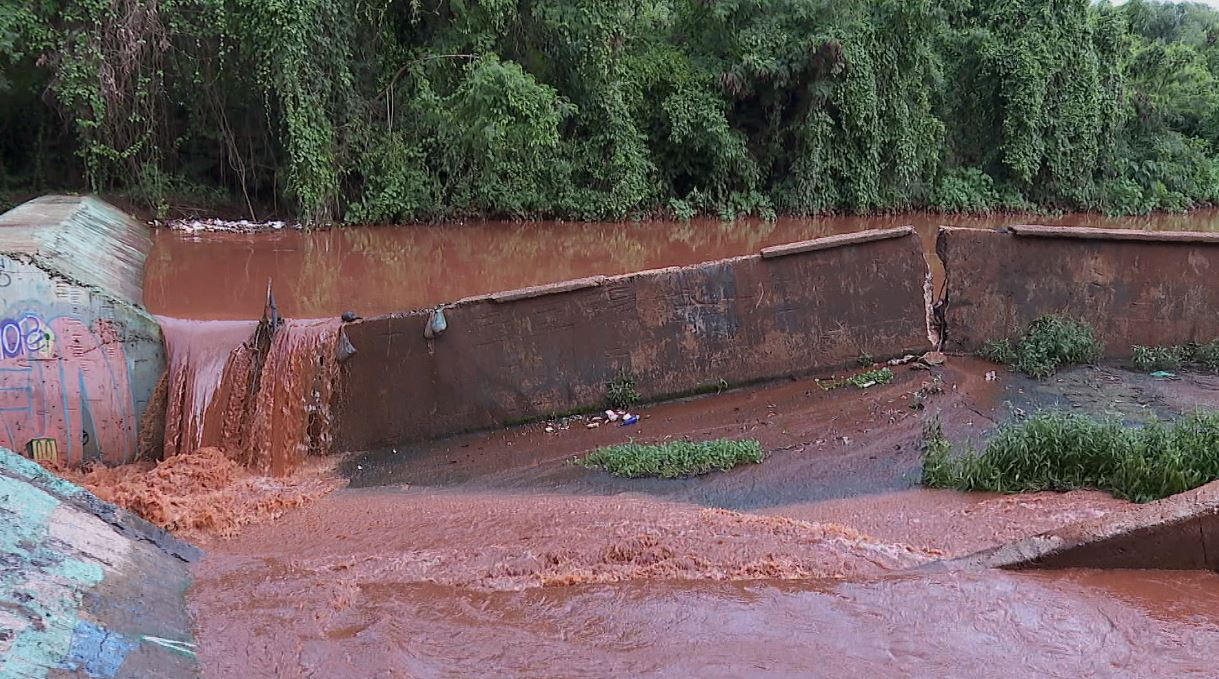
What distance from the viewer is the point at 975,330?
31.2 feet

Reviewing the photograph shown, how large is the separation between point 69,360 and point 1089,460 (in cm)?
871

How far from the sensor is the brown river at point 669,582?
13.9 feet

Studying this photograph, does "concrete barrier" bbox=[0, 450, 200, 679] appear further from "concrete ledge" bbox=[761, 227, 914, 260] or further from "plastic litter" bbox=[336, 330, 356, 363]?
"concrete ledge" bbox=[761, 227, 914, 260]

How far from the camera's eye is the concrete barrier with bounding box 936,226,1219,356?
942 cm

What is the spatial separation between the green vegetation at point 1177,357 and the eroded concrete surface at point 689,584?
5.23 feet

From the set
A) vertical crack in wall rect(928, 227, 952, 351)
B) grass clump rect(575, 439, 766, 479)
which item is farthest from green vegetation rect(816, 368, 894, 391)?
grass clump rect(575, 439, 766, 479)

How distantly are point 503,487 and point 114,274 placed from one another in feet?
19.4

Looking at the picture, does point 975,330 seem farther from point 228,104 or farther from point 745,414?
point 228,104

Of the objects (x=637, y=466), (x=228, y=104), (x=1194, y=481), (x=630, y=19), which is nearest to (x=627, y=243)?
(x=630, y=19)

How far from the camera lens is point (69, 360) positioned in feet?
25.9

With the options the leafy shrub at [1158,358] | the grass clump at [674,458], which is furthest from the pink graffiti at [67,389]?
the leafy shrub at [1158,358]

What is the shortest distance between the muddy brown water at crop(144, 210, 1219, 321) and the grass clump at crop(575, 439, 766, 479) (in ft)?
16.5

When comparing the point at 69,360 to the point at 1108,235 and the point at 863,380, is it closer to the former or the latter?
the point at 863,380

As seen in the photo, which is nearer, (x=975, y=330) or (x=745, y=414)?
(x=745, y=414)
